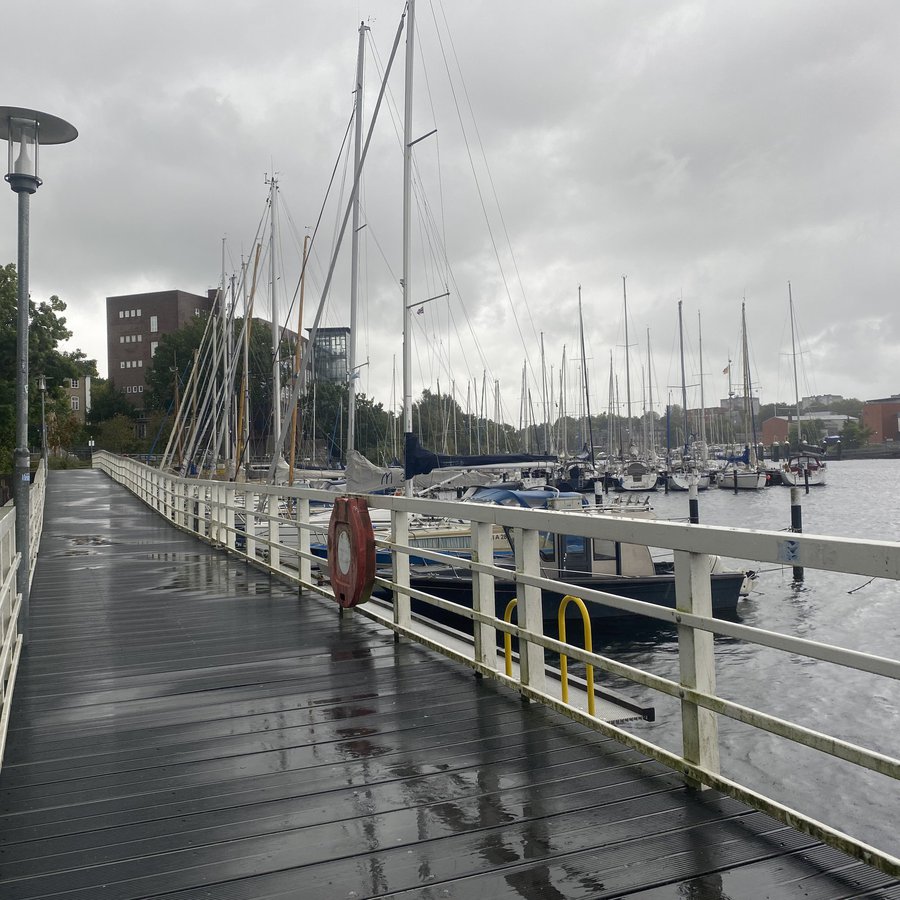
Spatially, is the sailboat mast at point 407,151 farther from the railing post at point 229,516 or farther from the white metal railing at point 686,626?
the white metal railing at point 686,626

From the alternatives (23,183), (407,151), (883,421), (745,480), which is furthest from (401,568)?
(883,421)

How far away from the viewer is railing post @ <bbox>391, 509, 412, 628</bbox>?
721 cm

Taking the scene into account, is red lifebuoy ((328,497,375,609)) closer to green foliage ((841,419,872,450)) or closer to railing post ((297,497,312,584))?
railing post ((297,497,312,584))

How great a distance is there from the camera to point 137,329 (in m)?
116

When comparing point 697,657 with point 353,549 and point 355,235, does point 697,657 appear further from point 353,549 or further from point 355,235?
point 355,235

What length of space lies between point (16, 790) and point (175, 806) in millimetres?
900

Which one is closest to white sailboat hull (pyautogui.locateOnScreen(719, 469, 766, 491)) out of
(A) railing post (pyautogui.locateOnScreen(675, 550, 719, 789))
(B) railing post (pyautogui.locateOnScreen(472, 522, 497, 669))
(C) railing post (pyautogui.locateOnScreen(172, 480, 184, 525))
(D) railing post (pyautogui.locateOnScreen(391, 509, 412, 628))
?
(C) railing post (pyautogui.locateOnScreen(172, 480, 184, 525))

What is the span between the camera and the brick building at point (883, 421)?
173 meters

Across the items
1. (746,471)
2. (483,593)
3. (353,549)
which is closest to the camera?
(483,593)

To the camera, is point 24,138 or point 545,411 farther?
point 545,411

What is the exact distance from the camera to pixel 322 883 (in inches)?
130

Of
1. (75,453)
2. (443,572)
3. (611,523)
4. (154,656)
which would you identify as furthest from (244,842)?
(75,453)

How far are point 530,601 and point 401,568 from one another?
7.59 feet

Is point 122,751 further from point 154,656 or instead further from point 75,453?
point 75,453
